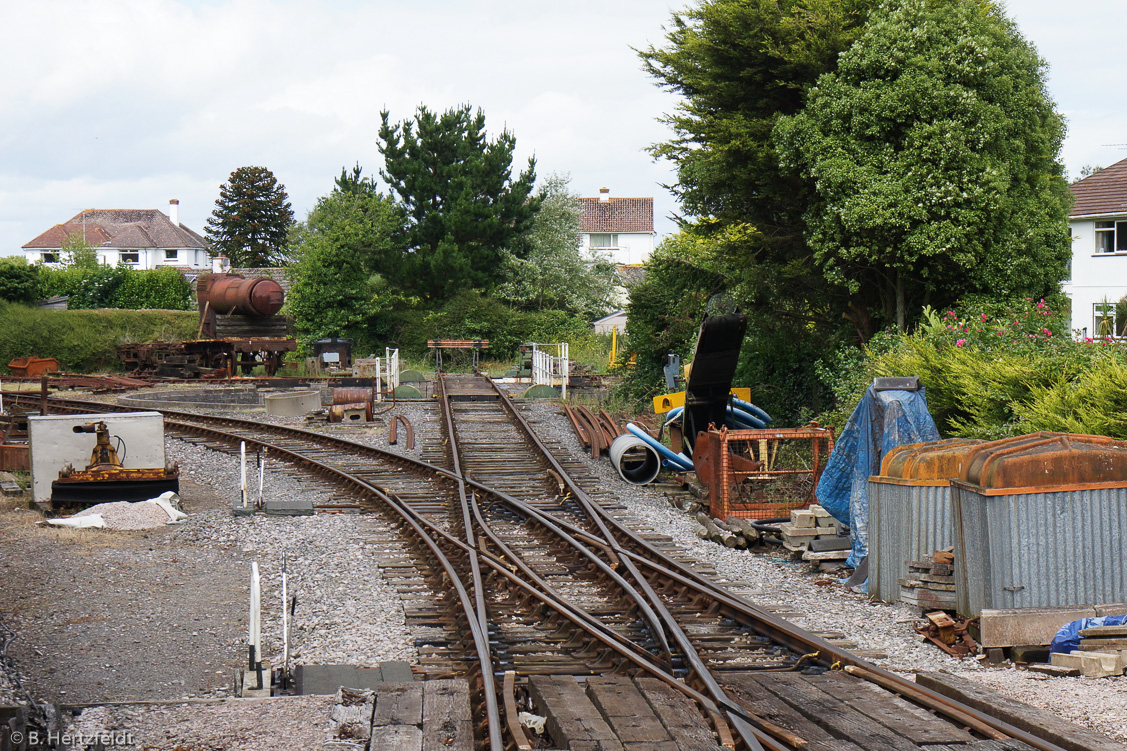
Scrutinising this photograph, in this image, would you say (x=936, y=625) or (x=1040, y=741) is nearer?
(x=1040, y=741)

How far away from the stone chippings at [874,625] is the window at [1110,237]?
23.9 metres

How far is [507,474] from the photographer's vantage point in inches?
577

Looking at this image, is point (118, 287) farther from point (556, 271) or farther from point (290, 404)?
point (290, 404)

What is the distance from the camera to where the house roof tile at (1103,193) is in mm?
29828

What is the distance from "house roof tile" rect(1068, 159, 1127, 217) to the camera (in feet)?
97.9

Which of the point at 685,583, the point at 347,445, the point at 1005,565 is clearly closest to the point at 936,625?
the point at 1005,565

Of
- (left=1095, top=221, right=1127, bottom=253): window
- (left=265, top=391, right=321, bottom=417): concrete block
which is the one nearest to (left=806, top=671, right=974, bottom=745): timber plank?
(left=265, top=391, right=321, bottom=417): concrete block

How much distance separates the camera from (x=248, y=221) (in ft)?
237

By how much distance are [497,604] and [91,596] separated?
342cm

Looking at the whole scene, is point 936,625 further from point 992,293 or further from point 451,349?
point 451,349

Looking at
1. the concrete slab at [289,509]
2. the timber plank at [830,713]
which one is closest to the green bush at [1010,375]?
the timber plank at [830,713]

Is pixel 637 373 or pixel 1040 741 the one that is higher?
pixel 637 373

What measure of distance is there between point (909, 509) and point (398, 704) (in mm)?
4531

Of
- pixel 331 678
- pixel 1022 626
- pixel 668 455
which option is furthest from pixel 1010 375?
pixel 331 678
